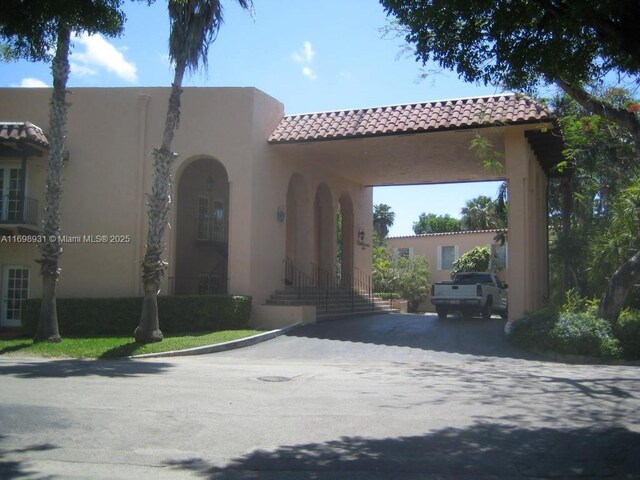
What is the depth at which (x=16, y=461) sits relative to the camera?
5.86 m

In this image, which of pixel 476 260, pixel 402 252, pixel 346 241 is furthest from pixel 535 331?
pixel 402 252

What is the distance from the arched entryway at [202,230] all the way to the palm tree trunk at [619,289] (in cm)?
1317

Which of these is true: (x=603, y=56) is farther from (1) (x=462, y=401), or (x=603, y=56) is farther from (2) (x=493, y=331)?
(2) (x=493, y=331)

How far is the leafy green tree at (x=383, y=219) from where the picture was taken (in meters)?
55.6

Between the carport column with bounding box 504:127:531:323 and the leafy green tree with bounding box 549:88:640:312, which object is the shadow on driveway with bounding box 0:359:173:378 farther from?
the leafy green tree with bounding box 549:88:640:312

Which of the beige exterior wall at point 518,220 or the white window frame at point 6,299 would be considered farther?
the white window frame at point 6,299

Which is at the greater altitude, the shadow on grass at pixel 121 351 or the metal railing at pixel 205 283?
the metal railing at pixel 205 283

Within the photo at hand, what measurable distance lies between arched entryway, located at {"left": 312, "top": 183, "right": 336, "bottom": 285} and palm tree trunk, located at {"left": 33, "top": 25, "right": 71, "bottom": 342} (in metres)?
11.2

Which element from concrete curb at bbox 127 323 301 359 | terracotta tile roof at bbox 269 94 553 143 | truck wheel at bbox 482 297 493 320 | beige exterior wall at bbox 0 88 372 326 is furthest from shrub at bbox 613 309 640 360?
beige exterior wall at bbox 0 88 372 326

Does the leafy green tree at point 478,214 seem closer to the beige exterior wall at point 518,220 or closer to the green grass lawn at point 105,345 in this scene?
the beige exterior wall at point 518,220

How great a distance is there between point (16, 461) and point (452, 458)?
4011 millimetres

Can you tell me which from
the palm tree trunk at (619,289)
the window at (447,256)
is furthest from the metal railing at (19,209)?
the window at (447,256)

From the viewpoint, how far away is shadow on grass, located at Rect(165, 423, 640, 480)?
544 centimetres

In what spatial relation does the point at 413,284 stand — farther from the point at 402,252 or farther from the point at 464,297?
the point at 464,297
